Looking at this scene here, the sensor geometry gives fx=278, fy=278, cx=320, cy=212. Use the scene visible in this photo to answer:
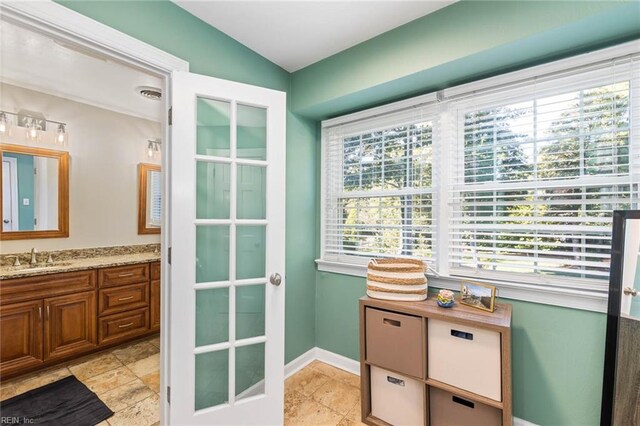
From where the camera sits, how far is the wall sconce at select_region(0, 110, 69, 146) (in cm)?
256

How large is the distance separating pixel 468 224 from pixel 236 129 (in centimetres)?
166

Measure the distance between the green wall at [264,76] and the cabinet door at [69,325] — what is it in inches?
75.6

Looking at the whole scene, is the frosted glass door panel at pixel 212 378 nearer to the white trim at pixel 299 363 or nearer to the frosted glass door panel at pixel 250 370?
the frosted glass door panel at pixel 250 370

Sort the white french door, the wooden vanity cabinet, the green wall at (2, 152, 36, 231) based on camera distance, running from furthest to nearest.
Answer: the wooden vanity cabinet < the green wall at (2, 152, 36, 231) < the white french door

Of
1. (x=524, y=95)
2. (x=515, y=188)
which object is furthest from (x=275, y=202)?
(x=524, y=95)

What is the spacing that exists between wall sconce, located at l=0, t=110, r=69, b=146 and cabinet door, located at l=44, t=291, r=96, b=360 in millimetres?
1572

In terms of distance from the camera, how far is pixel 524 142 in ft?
5.54

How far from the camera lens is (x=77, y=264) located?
8.75ft

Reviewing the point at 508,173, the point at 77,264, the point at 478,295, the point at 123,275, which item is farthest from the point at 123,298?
the point at 508,173

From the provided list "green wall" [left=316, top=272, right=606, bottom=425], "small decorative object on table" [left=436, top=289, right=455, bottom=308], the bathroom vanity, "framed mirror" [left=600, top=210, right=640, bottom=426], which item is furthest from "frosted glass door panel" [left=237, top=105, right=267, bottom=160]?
the bathroom vanity

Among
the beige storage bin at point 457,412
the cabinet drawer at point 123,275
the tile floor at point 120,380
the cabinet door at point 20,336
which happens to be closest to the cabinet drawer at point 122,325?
the tile floor at point 120,380

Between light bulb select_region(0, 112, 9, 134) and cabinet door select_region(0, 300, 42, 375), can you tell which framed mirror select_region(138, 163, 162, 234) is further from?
cabinet door select_region(0, 300, 42, 375)

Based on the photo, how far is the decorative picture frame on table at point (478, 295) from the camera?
1.60m

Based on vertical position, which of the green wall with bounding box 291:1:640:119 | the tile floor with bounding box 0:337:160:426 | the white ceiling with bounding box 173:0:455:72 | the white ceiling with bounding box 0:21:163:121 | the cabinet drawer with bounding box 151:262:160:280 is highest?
the white ceiling with bounding box 173:0:455:72
